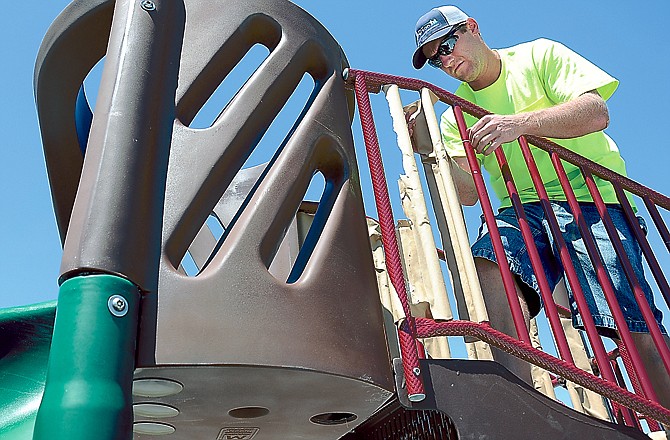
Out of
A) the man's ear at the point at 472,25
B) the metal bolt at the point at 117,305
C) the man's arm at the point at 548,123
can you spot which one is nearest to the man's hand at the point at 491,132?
the man's arm at the point at 548,123

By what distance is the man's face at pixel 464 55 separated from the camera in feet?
9.87

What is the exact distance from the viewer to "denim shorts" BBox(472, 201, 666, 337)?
237cm

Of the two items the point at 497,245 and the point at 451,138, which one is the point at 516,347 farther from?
the point at 451,138

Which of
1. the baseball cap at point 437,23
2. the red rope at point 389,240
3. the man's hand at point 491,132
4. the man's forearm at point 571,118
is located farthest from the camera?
the baseball cap at point 437,23

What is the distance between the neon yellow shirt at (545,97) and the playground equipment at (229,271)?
2.91 feet

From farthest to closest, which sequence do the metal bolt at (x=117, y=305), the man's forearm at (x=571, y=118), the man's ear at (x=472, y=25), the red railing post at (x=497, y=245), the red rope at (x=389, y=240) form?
the man's ear at (x=472, y=25)
the man's forearm at (x=571, y=118)
the red railing post at (x=497, y=245)
the red rope at (x=389, y=240)
the metal bolt at (x=117, y=305)

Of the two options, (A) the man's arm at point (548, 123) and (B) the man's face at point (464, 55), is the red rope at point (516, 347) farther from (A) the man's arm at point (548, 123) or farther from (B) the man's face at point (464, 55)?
(B) the man's face at point (464, 55)

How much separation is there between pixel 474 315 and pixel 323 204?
1.69ft

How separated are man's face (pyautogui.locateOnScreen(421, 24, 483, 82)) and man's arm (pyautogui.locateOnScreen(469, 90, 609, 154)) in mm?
535

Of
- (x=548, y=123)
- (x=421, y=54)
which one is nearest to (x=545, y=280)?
(x=548, y=123)

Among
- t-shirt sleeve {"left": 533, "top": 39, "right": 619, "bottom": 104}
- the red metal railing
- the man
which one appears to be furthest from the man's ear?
the red metal railing

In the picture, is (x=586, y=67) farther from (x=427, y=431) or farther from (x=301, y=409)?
(x=301, y=409)

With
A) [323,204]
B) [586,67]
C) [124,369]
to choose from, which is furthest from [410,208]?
[586,67]

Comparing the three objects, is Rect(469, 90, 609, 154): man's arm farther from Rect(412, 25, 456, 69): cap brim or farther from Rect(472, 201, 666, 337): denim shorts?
Rect(412, 25, 456, 69): cap brim
